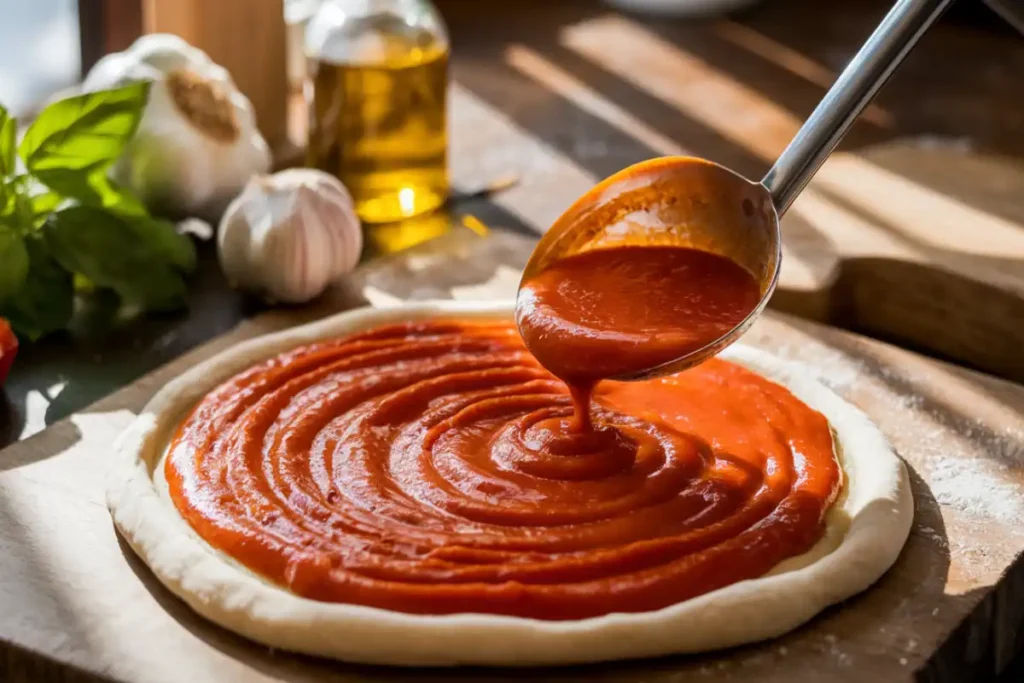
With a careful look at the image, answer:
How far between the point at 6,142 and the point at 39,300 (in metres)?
0.25

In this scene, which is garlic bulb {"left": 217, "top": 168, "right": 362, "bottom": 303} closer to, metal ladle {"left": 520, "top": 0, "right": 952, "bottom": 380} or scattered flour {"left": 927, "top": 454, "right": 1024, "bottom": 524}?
metal ladle {"left": 520, "top": 0, "right": 952, "bottom": 380}

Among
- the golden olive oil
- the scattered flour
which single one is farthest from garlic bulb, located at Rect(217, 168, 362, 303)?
the scattered flour

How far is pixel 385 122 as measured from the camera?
2.50 meters

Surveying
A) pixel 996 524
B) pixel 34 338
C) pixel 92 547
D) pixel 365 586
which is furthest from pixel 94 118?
pixel 996 524

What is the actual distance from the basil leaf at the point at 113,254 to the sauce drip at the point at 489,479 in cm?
32

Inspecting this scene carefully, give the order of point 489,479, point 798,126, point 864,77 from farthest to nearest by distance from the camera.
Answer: point 798,126 < point 864,77 < point 489,479

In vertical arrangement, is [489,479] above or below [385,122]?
below

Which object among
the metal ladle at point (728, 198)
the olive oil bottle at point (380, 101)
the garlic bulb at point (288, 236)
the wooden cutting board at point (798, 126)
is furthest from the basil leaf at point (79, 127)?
the wooden cutting board at point (798, 126)

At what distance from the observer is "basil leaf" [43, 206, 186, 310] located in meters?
2.06

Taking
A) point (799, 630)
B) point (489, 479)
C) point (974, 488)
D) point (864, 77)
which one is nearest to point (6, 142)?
point (489, 479)

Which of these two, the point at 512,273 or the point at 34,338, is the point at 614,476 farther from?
the point at 34,338

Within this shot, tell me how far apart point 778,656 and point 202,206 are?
1479 millimetres

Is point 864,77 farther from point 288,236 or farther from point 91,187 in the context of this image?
point 91,187

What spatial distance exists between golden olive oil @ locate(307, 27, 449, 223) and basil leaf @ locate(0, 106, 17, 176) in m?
0.65
